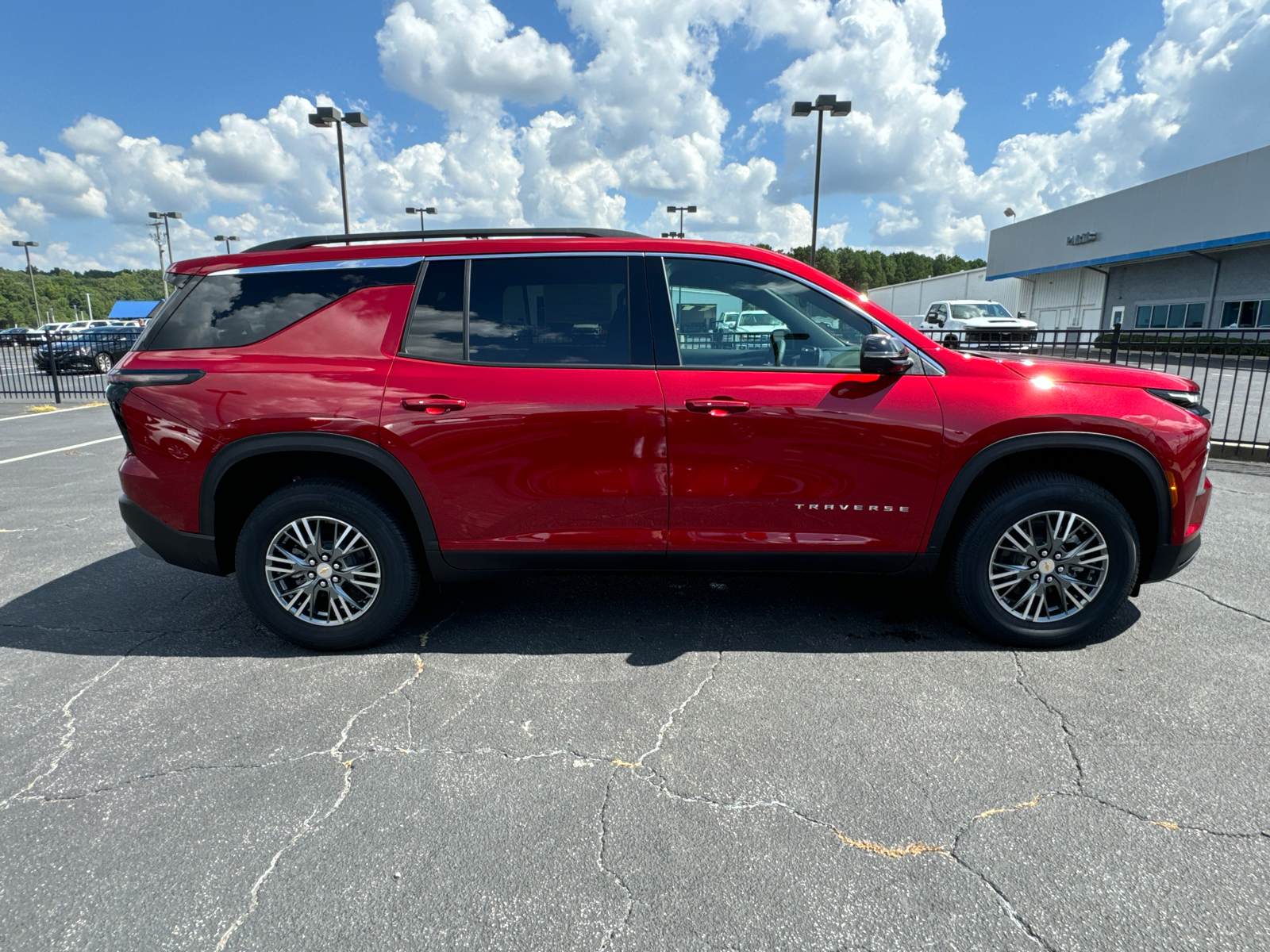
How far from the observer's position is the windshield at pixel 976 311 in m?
24.2

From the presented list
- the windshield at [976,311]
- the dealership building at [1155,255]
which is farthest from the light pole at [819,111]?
the dealership building at [1155,255]

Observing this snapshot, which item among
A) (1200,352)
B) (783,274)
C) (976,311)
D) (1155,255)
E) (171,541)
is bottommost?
(171,541)

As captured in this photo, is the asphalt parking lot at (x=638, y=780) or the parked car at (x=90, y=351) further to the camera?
the parked car at (x=90, y=351)

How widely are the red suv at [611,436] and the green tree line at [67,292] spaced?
114677 millimetres

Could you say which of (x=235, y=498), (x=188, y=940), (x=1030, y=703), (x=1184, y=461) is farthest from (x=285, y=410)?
(x=1184, y=461)

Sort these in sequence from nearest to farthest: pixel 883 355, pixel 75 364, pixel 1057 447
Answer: pixel 883 355 < pixel 1057 447 < pixel 75 364

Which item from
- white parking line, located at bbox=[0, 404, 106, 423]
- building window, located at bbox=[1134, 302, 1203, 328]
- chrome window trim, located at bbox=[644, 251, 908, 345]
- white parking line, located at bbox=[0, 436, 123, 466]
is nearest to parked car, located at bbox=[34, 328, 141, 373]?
white parking line, located at bbox=[0, 404, 106, 423]

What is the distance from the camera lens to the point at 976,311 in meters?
24.5

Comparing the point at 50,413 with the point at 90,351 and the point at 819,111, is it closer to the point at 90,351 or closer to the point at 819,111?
the point at 90,351

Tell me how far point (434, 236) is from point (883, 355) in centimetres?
217

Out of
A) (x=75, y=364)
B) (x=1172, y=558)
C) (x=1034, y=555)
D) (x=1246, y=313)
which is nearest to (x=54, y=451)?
(x=1034, y=555)

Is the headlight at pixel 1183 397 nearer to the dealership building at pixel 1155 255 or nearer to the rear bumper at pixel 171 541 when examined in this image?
the rear bumper at pixel 171 541

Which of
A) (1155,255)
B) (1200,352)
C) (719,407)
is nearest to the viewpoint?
(719,407)

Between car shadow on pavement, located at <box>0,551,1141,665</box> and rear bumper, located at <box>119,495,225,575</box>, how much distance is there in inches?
17.5
